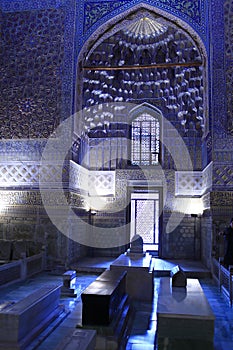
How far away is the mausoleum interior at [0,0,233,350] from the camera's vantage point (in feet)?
20.1

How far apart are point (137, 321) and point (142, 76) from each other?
25.9 feet

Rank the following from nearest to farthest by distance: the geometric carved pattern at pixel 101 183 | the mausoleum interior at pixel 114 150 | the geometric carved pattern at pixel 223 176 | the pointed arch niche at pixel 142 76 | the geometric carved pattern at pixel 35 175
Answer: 1. the mausoleum interior at pixel 114 150
2. the geometric carved pattern at pixel 223 176
3. the geometric carved pattern at pixel 35 175
4. the pointed arch niche at pixel 142 76
5. the geometric carved pattern at pixel 101 183

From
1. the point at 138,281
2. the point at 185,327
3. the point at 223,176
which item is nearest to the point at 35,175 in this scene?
the point at 138,281

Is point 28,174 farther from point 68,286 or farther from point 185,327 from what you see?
point 185,327

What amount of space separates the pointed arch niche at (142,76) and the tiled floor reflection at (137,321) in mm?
4078

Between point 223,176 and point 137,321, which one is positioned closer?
point 137,321

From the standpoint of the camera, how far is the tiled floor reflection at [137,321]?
3781 mm

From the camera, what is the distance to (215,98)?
8.01 m

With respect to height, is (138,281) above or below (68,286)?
above

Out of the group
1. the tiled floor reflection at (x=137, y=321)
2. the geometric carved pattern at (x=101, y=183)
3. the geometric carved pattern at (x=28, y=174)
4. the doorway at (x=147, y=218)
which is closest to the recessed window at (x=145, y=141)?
the geometric carved pattern at (x=101, y=183)

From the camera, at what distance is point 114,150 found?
10.8m

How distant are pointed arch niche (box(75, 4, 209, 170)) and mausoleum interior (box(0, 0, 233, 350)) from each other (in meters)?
0.04

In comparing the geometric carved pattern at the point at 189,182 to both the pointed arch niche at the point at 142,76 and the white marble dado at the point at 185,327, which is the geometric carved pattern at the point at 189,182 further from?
the white marble dado at the point at 185,327

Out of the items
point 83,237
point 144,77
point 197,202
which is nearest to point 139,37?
point 144,77
